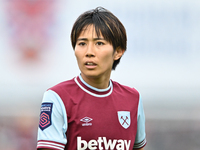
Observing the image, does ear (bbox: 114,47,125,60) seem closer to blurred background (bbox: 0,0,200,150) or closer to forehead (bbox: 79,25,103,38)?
forehead (bbox: 79,25,103,38)

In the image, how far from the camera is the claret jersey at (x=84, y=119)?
1.70 meters

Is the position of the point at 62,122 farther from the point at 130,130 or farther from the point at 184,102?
the point at 184,102

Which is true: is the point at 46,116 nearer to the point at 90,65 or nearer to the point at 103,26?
the point at 90,65

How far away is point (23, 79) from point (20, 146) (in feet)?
2.92

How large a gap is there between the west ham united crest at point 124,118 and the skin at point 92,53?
20cm

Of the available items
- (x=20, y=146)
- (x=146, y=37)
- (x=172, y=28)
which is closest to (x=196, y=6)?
(x=172, y=28)

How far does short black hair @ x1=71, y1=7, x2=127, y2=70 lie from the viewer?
1.80 meters

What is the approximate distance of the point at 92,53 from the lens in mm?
1730

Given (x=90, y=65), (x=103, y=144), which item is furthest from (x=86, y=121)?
(x=90, y=65)

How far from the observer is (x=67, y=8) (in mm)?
5465

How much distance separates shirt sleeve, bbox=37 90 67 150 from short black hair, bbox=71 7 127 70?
1.07ft

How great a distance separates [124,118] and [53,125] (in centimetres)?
34

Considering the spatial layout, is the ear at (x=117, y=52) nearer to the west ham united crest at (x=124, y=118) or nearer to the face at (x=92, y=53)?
the face at (x=92, y=53)

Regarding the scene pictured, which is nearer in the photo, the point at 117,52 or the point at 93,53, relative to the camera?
the point at 93,53
